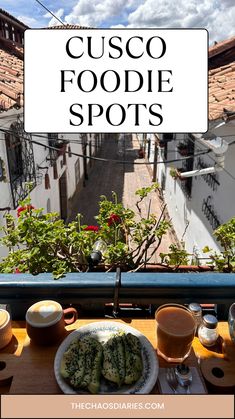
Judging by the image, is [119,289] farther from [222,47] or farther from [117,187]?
[117,187]

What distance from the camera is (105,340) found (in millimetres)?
1561

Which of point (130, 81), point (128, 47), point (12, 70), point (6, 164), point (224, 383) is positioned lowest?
point (224, 383)

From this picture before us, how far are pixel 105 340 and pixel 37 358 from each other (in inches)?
13.0

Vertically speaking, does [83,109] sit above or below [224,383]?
above

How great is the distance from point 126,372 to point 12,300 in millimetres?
813

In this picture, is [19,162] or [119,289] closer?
[119,289]

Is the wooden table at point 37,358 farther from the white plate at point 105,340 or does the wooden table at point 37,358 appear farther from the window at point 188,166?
the window at point 188,166

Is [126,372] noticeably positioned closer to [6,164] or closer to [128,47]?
[128,47]

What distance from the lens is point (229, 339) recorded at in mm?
1654

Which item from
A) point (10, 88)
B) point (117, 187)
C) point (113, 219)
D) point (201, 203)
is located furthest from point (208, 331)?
point (117, 187)

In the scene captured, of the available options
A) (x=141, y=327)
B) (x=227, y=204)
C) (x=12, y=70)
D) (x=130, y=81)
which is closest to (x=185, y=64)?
(x=130, y=81)

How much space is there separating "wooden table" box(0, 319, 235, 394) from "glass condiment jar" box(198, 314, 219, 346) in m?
0.04

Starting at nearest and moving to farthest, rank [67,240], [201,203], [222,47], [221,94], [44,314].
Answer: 1. [44,314]
2. [67,240]
3. [221,94]
4. [201,203]
5. [222,47]

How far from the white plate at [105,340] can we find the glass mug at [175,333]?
73 millimetres
